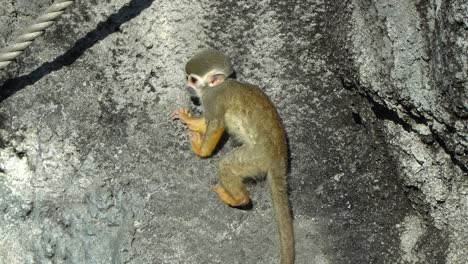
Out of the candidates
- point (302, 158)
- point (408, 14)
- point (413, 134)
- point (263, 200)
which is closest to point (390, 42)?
point (408, 14)

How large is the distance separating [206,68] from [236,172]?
430mm

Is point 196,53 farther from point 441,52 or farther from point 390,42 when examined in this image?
point 441,52

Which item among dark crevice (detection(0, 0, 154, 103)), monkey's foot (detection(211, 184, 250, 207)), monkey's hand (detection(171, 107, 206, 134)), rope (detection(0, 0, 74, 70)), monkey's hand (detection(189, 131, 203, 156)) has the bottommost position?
monkey's foot (detection(211, 184, 250, 207))

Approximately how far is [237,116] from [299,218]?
19.1 inches

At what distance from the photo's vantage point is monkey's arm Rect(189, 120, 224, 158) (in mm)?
3143

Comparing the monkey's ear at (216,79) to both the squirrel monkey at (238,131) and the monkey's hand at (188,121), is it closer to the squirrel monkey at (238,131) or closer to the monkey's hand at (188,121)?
the squirrel monkey at (238,131)

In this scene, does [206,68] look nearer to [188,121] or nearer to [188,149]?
[188,121]

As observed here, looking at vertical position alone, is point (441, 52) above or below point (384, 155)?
above

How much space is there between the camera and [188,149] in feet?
10.5

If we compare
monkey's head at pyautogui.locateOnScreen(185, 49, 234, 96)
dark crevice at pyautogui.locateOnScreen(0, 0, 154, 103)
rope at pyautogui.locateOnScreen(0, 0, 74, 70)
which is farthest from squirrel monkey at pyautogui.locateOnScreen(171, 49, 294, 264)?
rope at pyautogui.locateOnScreen(0, 0, 74, 70)

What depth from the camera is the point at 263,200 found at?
3.18 metres

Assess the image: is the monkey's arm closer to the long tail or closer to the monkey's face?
the monkey's face

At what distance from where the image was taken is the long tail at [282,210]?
297cm

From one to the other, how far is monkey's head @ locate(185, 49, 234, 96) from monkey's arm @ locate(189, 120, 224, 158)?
178mm
